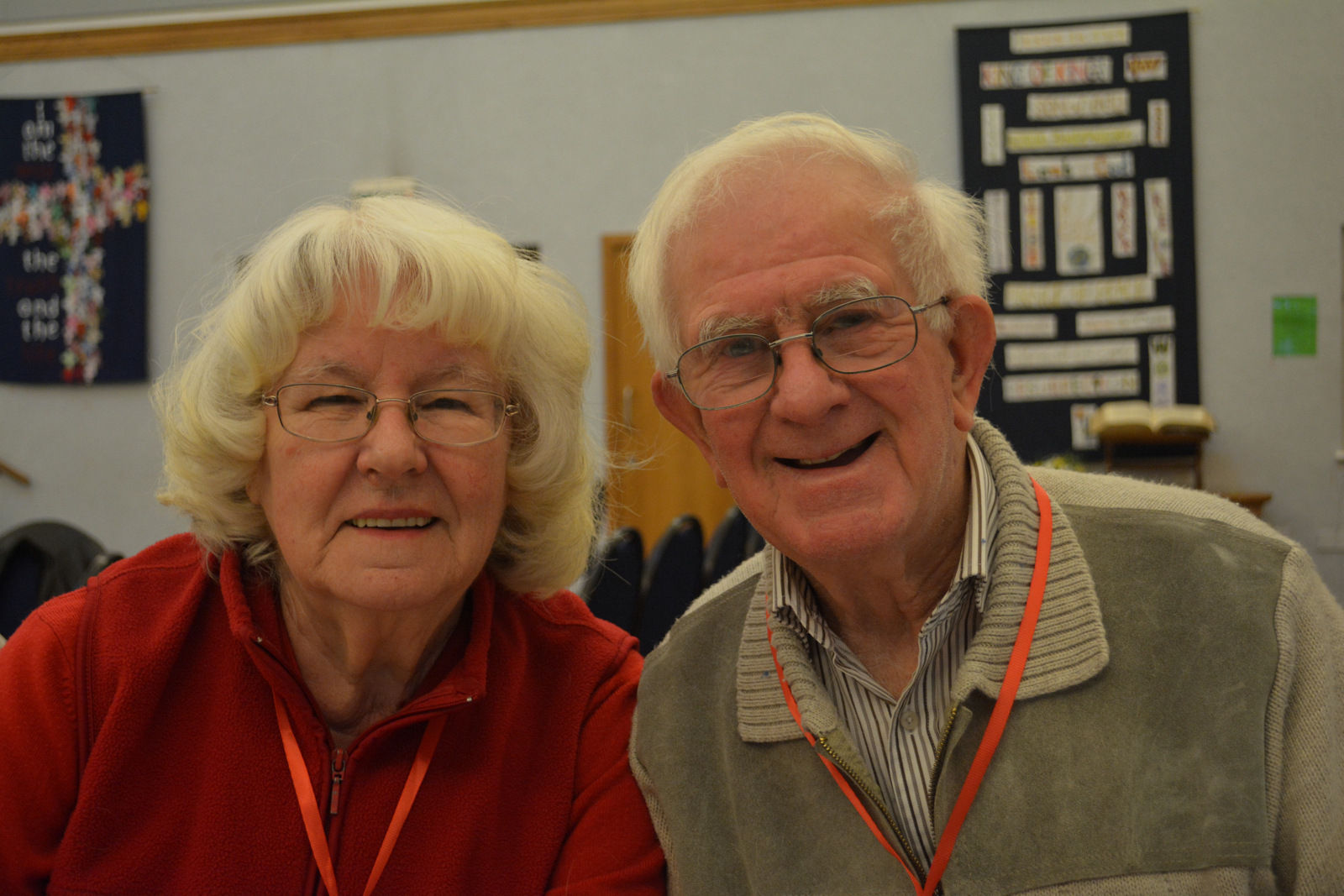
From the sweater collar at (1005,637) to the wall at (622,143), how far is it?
4133mm

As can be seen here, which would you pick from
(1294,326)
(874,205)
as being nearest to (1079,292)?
(1294,326)

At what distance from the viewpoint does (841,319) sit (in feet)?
4.40

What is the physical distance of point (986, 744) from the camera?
4.19 feet

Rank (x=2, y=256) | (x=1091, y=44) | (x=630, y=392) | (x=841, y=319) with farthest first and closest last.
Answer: (x=2, y=256) < (x=630, y=392) < (x=1091, y=44) < (x=841, y=319)

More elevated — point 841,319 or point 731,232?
point 731,232

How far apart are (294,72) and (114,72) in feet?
3.90

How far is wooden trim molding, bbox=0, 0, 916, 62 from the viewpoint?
621 centimetres

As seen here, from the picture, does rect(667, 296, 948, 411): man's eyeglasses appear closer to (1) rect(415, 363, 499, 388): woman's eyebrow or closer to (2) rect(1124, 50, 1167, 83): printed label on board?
(1) rect(415, 363, 499, 388): woman's eyebrow

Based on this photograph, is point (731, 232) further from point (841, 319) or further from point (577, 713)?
point (577, 713)

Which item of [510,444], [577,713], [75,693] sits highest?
[510,444]

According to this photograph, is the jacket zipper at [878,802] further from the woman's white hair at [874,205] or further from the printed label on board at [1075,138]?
the printed label on board at [1075,138]

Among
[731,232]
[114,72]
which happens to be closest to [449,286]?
[731,232]

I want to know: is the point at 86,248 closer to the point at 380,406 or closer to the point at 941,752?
the point at 380,406

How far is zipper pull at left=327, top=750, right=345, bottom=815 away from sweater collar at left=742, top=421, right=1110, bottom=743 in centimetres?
56
